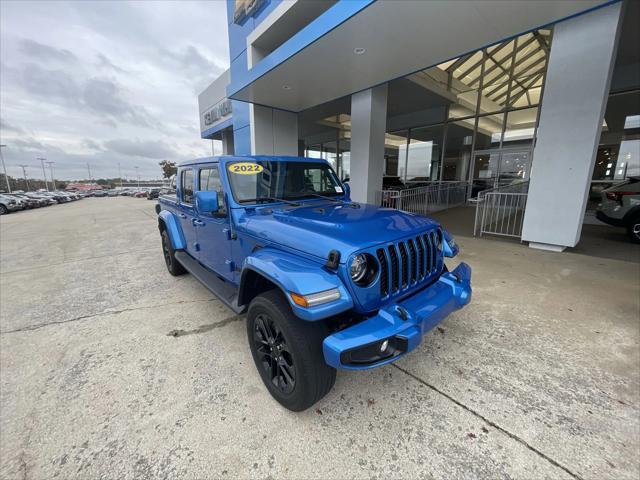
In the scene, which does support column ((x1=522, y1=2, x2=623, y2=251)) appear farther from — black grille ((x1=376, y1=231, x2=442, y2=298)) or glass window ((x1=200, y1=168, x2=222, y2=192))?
glass window ((x1=200, y1=168, x2=222, y2=192))

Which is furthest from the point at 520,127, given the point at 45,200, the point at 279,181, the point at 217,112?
the point at 45,200

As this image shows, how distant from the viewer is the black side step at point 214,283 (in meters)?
2.62

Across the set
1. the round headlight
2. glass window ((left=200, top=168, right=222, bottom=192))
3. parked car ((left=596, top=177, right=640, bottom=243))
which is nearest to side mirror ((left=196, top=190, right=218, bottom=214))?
glass window ((left=200, top=168, right=222, bottom=192))

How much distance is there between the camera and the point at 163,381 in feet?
7.85

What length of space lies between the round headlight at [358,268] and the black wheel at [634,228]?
8499 mm

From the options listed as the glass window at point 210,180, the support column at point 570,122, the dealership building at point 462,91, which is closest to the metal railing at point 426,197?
the dealership building at point 462,91

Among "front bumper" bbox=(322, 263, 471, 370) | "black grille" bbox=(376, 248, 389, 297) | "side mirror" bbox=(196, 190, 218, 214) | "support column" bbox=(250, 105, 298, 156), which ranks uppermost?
"support column" bbox=(250, 105, 298, 156)

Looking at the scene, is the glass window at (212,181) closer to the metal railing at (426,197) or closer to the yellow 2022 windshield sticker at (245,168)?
the yellow 2022 windshield sticker at (245,168)

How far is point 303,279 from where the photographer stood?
5.82 ft

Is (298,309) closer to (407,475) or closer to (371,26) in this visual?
(407,475)

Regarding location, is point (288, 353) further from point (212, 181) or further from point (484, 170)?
point (484, 170)

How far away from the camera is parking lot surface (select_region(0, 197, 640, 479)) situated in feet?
5.55

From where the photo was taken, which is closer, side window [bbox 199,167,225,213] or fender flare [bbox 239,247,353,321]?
fender flare [bbox 239,247,353,321]

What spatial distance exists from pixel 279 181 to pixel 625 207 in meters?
8.58
